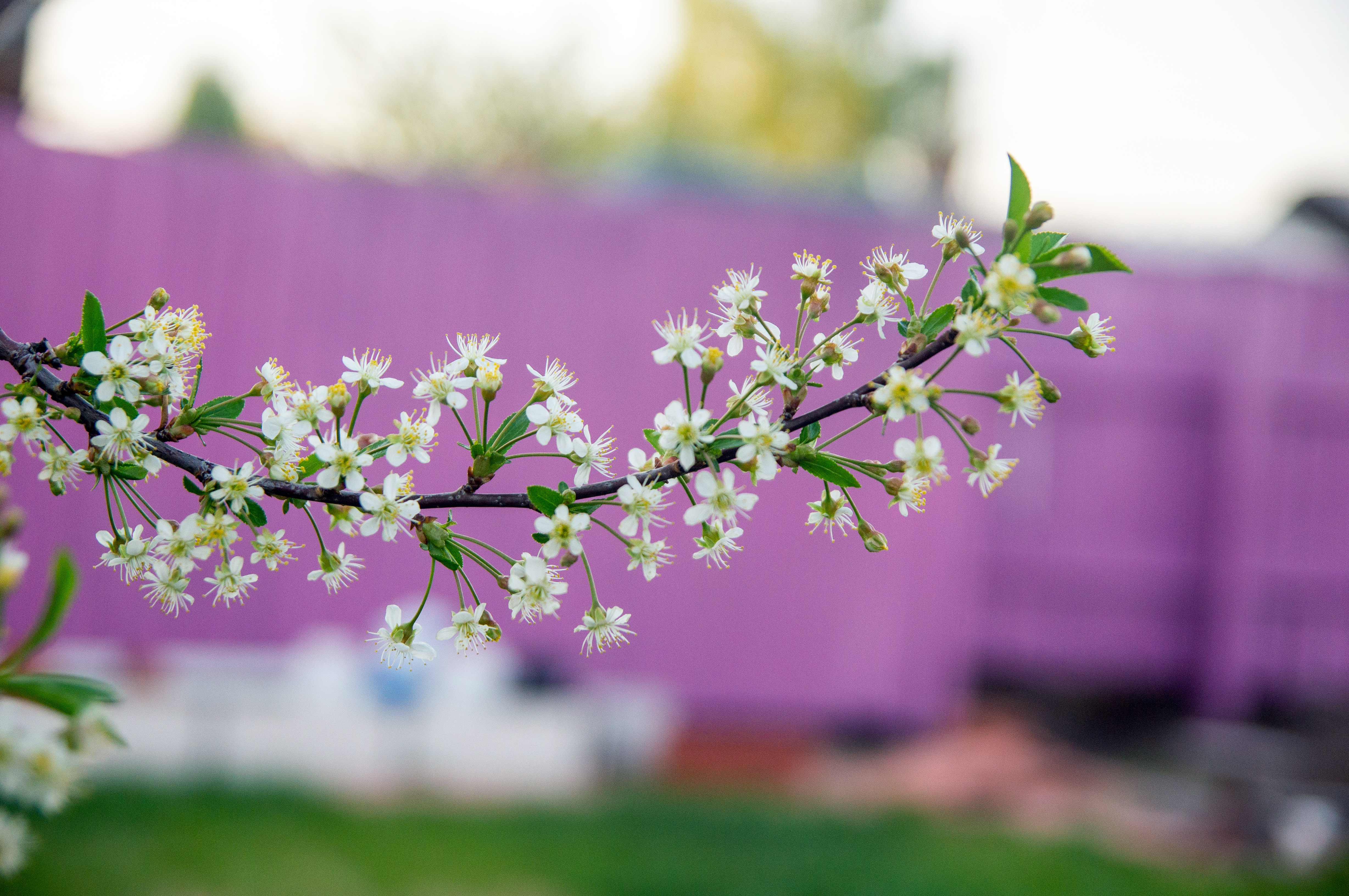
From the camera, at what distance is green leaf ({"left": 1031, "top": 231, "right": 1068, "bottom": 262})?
696 mm

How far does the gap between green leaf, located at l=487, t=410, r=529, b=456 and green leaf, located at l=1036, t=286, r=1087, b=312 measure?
0.38m

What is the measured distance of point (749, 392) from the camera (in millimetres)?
680

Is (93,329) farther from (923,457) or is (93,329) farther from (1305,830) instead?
(1305,830)

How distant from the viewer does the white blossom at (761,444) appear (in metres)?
0.65

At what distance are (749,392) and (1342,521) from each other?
4.77 metres

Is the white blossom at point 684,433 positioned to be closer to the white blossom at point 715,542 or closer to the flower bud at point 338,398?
the white blossom at point 715,542

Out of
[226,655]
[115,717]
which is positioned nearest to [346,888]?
[115,717]

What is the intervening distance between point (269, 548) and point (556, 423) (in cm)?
23

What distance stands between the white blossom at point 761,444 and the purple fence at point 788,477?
2.90 metres

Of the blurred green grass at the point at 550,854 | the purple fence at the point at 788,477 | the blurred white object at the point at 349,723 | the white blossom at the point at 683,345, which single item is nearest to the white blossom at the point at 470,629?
the white blossom at the point at 683,345

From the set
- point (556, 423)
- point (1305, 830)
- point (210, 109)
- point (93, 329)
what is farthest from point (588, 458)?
point (210, 109)

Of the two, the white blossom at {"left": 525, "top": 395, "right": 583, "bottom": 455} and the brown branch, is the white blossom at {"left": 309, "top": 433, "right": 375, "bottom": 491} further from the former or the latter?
the white blossom at {"left": 525, "top": 395, "right": 583, "bottom": 455}

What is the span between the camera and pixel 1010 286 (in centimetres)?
65

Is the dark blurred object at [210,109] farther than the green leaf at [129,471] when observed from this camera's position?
Yes
